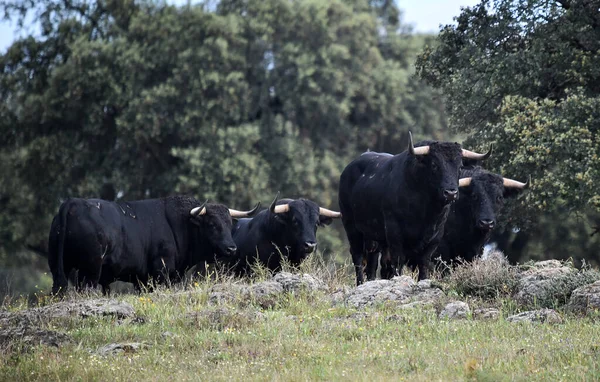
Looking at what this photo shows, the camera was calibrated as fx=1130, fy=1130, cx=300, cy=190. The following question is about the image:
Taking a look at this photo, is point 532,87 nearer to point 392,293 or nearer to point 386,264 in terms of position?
point 386,264

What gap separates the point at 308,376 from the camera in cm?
1006

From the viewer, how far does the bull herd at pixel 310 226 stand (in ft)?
54.5

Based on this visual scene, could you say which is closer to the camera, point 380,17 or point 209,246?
point 209,246

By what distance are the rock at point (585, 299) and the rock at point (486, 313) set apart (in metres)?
0.83

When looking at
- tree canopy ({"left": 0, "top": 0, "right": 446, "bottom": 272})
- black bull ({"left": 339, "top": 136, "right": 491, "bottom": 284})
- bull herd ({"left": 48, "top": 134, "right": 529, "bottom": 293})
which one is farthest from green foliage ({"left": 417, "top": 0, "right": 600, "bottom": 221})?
tree canopy ({"left": 0, "top": 0, "right": 446, "bottom": 272})

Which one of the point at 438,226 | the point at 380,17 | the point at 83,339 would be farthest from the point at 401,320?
the point at 380,17

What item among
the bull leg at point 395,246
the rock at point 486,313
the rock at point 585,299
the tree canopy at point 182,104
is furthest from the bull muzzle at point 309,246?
the tree canopy at point 182,104

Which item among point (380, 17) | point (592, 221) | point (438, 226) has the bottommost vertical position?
point (592, 221)

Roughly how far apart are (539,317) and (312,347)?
2725mm

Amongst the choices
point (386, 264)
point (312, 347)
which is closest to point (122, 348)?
point (312, 347)

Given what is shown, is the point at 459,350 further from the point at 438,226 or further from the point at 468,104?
the point at 468,104

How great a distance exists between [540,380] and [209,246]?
1086cm

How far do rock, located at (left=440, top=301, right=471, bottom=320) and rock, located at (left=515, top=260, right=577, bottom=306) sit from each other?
0.74 meters

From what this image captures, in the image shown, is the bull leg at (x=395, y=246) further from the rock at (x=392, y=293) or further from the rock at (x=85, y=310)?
the rock at (x=85, y=310)
